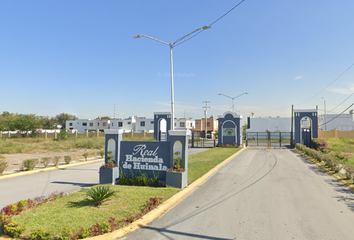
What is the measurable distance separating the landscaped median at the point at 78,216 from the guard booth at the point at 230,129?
26.0 metres

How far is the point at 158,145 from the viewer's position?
10.6 metres

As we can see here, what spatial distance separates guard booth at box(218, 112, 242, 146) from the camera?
1302 inches

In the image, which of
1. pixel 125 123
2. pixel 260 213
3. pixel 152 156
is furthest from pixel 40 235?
pixel 125 123

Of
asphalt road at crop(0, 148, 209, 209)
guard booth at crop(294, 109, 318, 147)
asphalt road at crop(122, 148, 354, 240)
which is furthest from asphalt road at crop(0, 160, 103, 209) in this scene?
guard booth at crop(294, 109, 318, 147)

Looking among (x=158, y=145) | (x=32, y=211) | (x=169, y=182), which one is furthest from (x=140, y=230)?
(x=158, y=145)

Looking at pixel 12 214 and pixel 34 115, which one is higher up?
pixel 34 115

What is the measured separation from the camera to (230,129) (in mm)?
33469

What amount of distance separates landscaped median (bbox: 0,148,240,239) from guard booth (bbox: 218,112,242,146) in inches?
1024

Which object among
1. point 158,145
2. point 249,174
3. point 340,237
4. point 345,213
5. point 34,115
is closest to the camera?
point 340,237

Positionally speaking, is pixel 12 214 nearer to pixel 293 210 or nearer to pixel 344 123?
pixel 293 210

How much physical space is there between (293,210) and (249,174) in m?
5.86

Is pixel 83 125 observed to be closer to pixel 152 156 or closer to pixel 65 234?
pixel 152 156

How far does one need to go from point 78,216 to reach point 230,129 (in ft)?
95.4

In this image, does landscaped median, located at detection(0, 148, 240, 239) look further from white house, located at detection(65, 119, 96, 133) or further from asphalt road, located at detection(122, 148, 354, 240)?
white house, located at detection(65, 119, 96, 133)
